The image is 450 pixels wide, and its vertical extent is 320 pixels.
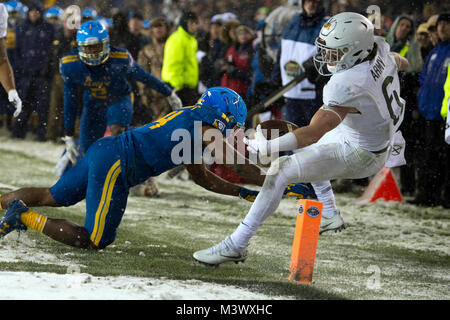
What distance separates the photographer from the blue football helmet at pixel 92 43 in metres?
7.64

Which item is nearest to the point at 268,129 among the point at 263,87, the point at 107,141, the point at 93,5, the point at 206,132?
the point at 206,132

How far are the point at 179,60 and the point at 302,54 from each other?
2.16 metres

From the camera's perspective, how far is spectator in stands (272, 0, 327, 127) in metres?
8.96

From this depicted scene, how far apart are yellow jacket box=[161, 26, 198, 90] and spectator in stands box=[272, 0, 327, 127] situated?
186 centimetres

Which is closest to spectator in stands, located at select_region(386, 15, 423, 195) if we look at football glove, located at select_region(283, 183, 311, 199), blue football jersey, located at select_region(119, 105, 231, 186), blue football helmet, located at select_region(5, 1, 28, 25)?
football glove, located at select_region(283, 183, 311, 199)

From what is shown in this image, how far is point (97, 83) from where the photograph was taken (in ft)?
26.2

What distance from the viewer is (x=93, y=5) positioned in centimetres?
2122

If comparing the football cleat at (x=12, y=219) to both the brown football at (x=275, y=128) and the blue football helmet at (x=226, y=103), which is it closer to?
the blue football helmet at (x=226, y=103)

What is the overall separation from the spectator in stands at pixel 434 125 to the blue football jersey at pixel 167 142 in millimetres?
4281

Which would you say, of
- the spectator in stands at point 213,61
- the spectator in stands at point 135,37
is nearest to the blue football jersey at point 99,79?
the spectator in stands at point 213,61

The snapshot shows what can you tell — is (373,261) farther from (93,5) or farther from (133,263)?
(93,5)

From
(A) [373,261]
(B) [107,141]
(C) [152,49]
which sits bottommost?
(A) [373,261]

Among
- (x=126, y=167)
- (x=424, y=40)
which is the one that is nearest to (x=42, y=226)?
(x=126, y=167)

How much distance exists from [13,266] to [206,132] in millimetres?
1509
